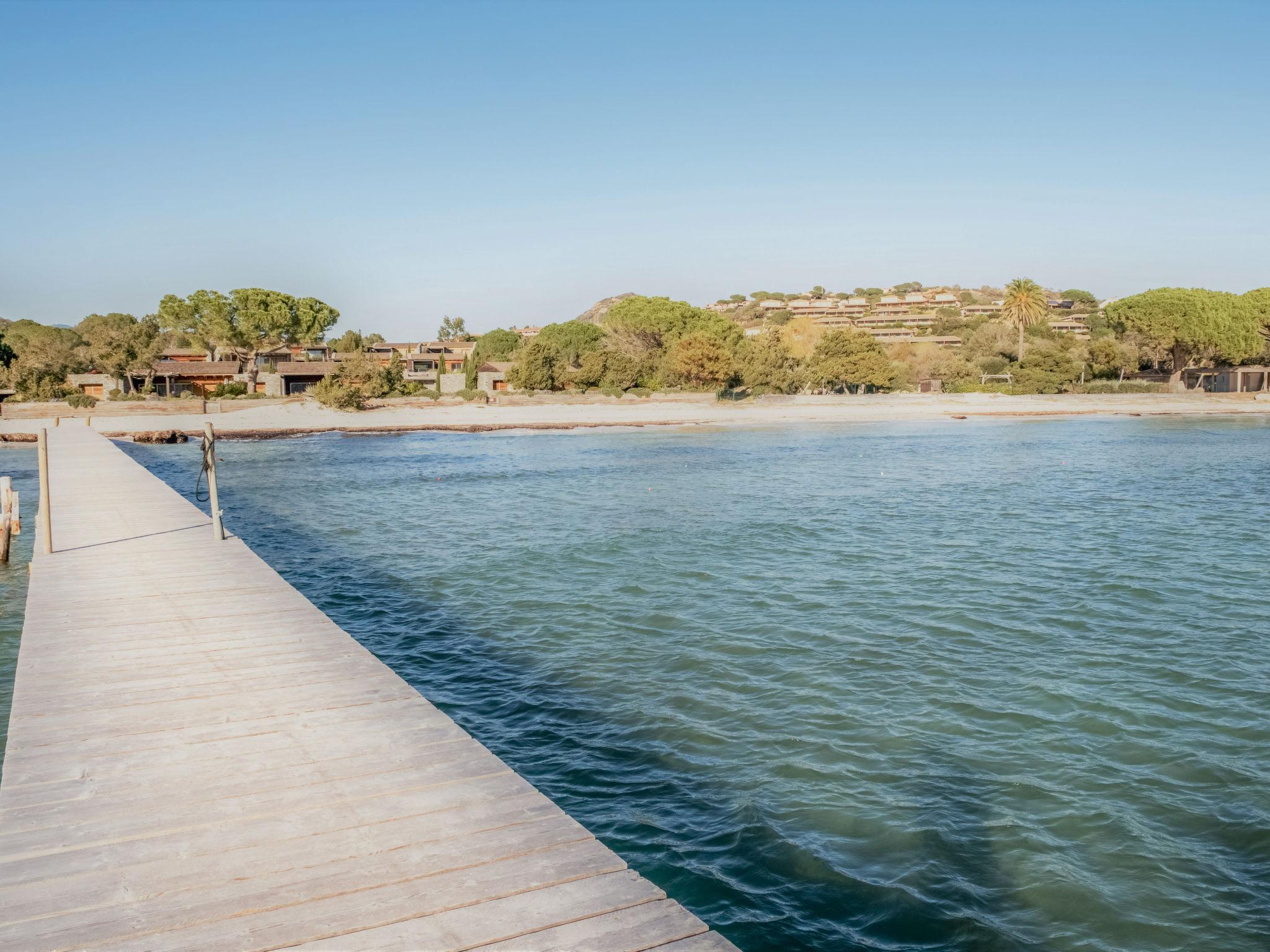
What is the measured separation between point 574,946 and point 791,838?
11.9 ft

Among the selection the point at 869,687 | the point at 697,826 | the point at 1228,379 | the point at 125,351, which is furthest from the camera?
the point at 1228,379

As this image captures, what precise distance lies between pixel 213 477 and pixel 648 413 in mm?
49139

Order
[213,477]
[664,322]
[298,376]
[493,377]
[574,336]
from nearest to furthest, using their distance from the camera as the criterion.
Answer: [213,477] < [298,376] < [493,377] < [664,322] < [574,336]

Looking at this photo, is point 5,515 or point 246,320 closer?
point 5,515

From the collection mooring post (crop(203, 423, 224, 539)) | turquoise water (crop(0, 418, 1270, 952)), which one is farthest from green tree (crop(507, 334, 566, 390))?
mooring post (crop(203, 423, 224, 539))

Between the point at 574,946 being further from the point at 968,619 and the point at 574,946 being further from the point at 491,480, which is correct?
the point at 491,480

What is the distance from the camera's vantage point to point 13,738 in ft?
19.9

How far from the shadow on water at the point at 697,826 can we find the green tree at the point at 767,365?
5956 cm

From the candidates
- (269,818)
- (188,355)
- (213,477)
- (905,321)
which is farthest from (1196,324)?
(905,321)

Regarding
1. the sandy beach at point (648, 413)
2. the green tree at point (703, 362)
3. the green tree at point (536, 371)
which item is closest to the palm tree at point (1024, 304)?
the sandy beach at point (648, 413)

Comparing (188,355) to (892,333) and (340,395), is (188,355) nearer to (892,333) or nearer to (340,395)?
(340,395)

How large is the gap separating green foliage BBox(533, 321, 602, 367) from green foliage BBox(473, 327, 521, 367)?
438 inches

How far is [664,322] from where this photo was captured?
85.6 m

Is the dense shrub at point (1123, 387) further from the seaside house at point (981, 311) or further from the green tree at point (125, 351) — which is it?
the seaside house at point (981, 311)
